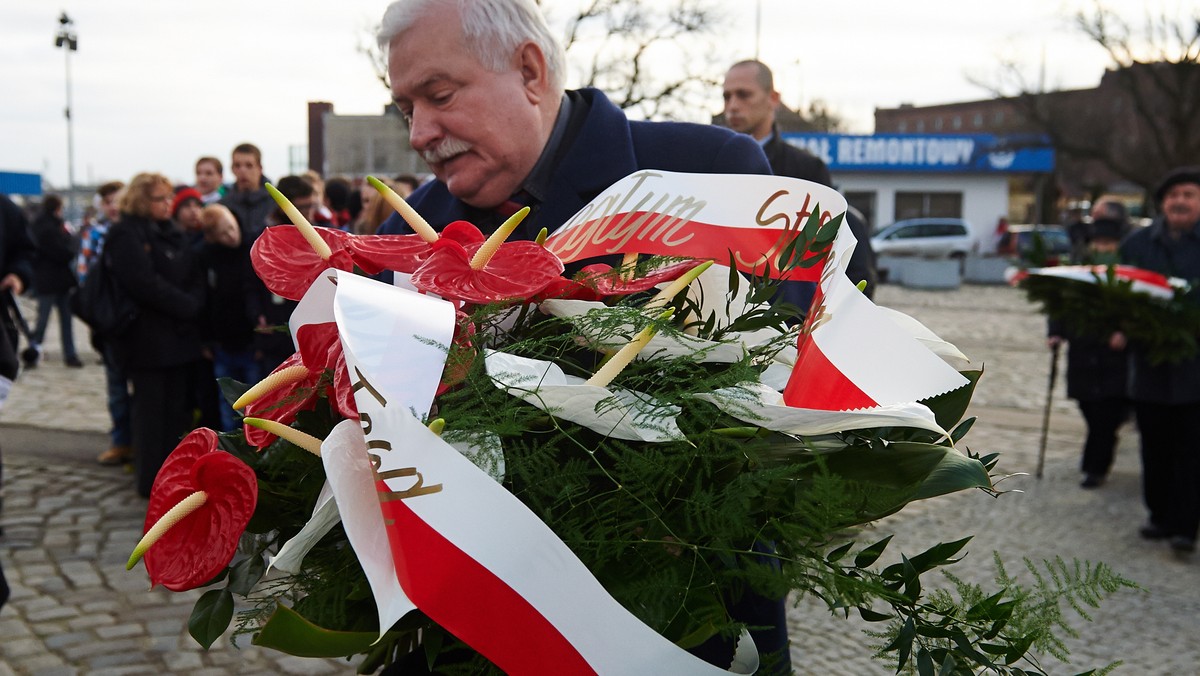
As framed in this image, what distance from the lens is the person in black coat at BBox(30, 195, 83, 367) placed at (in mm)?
11781

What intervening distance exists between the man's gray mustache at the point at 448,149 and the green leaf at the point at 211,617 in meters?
0.96

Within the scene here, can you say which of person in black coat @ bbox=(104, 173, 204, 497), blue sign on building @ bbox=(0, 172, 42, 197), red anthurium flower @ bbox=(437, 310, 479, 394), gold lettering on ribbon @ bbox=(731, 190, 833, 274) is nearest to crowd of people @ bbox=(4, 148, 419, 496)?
person in black coat @ bbox=(104, 173, 204, 497)

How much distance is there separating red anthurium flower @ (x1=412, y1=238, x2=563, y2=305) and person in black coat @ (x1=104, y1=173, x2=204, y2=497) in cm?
551

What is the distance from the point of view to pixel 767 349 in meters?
1.47

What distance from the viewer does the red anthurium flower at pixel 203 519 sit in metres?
1.34

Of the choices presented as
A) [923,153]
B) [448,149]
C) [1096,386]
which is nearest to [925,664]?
[448,149]

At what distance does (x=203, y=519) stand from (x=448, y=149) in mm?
939

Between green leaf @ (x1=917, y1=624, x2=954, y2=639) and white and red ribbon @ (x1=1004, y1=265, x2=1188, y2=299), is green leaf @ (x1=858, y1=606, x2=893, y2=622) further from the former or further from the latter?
white and red ribbon @ (x1=1004, y1=265, x2=1188, y2=299)

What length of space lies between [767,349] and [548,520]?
0.40m

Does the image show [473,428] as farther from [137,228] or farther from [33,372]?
[33,372]

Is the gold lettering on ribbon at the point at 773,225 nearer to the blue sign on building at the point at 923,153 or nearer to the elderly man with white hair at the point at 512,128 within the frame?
the elderly man with white hair at the point at 512,128

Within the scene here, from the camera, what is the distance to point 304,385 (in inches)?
57.1

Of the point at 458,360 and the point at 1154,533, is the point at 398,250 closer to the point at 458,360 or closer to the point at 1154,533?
the point at 458,360

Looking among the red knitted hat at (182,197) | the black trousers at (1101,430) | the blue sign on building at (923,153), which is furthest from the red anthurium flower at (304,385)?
the blue sign on building at (923,153)
